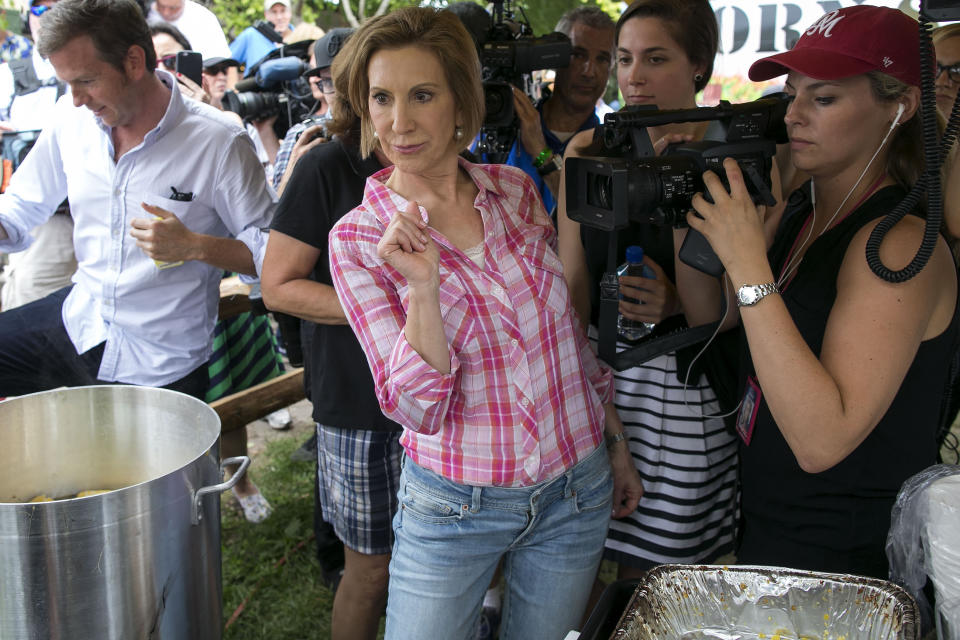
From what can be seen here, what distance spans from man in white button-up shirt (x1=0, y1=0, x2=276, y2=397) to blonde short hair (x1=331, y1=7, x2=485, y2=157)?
3.14 feet

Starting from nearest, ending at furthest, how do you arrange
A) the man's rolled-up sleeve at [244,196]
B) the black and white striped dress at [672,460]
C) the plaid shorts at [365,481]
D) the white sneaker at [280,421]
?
the black and white striped dress at [672,460], the plaid shorts at [365,481], the man's rolled-up sleeve at [244,196], the white sneaker at [280,421]

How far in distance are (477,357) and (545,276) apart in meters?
0.24

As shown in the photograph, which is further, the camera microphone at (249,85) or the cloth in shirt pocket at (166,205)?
the camera microphone at (249,85)

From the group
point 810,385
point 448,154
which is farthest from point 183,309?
point 810,385

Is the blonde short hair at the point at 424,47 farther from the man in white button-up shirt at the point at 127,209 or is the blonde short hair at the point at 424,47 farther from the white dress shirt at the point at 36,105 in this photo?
the white dress shirt at the point at 36,105

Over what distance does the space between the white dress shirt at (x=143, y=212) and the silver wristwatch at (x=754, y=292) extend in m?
1.62

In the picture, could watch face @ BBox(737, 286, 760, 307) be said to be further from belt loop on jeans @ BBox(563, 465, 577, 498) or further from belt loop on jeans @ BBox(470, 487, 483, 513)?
belt loop on jeans @ BBox(470, 487, 483, 513)

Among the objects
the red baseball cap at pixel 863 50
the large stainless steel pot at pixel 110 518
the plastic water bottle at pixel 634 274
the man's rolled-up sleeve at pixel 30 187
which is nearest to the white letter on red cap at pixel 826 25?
the red baseball cap at pixel 863 50

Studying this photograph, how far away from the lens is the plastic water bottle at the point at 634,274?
192 cm

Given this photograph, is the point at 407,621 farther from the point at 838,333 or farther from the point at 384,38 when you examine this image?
the point at 384,38

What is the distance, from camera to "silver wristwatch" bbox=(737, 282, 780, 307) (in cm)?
134

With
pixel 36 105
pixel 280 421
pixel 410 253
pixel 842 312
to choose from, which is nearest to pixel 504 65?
pixel 410 253

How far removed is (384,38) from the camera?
155 cm

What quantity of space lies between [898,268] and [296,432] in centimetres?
360
